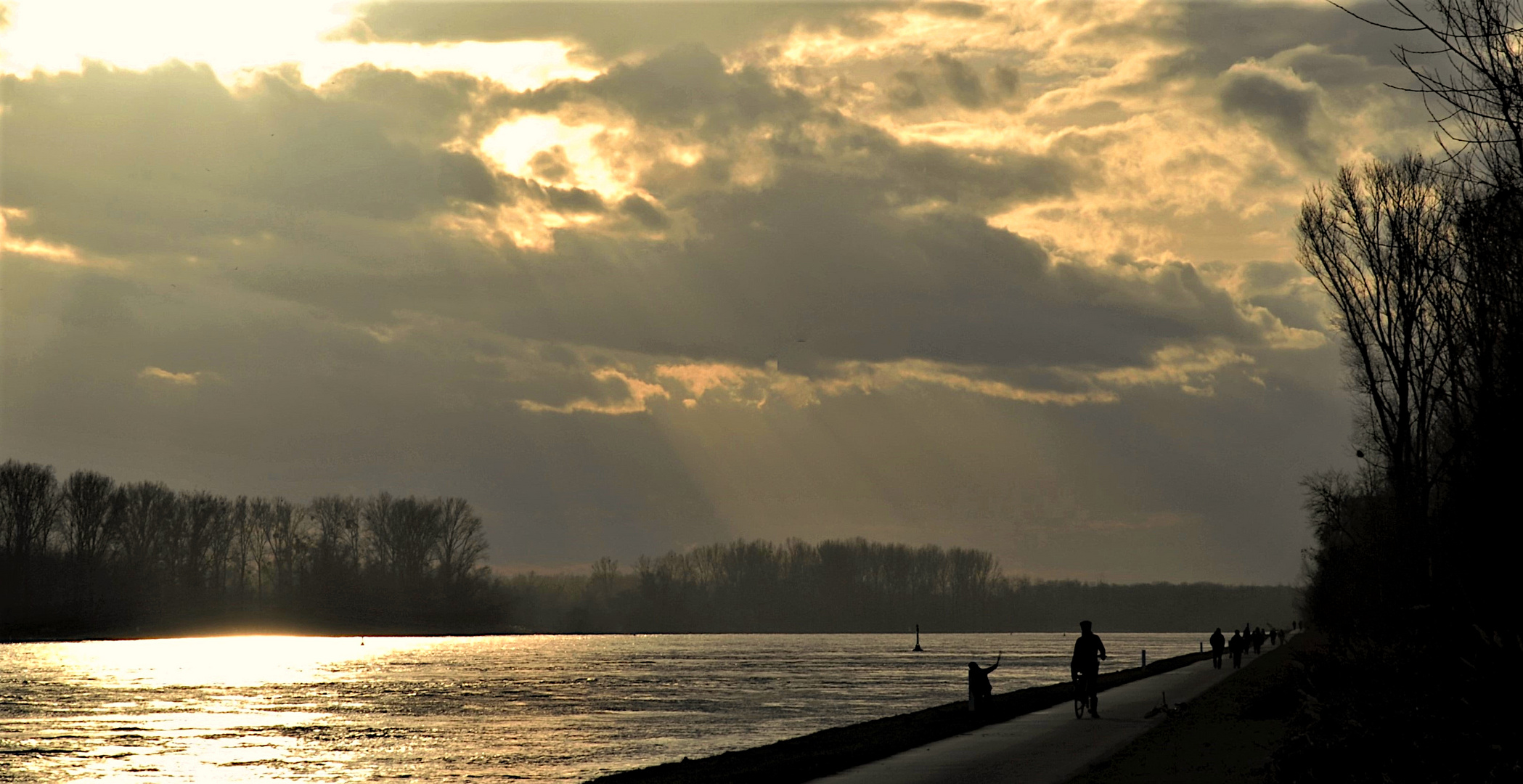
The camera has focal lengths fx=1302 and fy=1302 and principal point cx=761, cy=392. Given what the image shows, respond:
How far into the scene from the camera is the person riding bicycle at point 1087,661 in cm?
3244

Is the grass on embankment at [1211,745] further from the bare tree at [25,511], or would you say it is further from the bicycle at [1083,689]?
the bare tree at [25,511]

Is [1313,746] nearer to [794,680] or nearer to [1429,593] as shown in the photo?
[1429,593]

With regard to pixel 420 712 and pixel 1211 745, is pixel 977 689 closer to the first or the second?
pixel 1211 745

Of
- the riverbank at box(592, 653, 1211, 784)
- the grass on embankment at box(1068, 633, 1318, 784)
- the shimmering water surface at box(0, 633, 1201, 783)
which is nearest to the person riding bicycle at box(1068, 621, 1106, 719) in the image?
the grass on embankment at box(1068, 633, 1318, 784)

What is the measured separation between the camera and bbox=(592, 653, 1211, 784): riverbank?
27531mm

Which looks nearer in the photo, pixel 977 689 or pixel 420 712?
pixel 977 689

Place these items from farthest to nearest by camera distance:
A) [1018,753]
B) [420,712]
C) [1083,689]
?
[420,712], [1083,689], [1018,753]

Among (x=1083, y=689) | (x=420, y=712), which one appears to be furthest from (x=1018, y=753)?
(x=420, y=712)

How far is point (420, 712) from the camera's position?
60000 millimetres

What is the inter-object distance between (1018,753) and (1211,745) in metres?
3.81

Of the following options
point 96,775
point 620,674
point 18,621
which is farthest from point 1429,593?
point 18,621

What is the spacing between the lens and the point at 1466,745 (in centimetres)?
1339

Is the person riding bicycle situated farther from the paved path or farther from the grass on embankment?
the grass on embankment

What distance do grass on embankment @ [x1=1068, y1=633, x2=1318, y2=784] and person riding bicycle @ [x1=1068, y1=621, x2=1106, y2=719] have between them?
6.81 feet
